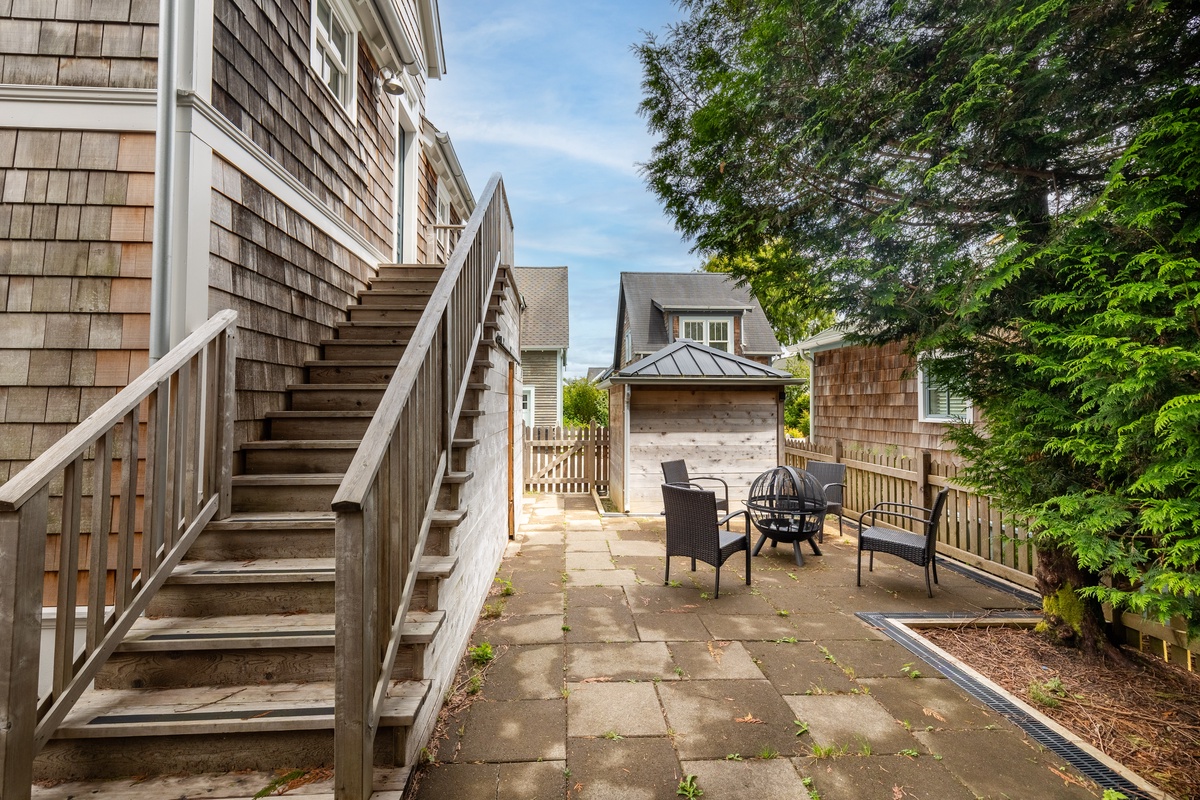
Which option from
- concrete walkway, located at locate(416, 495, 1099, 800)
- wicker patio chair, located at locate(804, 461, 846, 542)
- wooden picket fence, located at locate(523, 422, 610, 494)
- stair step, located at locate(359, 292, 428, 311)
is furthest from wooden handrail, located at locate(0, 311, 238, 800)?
wooden picket fence, located at locate(523, 422, 610, 494)

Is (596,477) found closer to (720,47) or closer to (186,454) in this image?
(720,47)

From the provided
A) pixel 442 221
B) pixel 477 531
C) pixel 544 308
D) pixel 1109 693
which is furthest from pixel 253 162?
pixel 544 308

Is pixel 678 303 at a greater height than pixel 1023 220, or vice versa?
pixel 678 303

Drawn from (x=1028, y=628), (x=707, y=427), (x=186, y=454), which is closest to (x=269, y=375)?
(x=186, y=454)

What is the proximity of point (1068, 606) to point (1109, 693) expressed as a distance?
24.3 inches

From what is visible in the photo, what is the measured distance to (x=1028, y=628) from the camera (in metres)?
3.65

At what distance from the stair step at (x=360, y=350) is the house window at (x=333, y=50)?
2.10 meters

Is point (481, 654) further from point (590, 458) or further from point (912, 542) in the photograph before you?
point (590, 458)

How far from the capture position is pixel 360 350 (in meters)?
4.05

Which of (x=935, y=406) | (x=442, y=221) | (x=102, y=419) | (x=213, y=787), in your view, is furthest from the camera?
(x=442, y=221)

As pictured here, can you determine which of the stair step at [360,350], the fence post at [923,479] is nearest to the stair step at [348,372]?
the stair step at [360,350]

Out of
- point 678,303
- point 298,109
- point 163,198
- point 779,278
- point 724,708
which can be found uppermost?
point 678,303

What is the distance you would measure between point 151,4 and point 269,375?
198cm

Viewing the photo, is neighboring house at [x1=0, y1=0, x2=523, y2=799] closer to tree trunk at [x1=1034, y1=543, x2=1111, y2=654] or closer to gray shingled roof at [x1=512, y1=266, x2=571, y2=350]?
tree trunk at [x1=1034, y1=543, x2=1111, y2=654]
